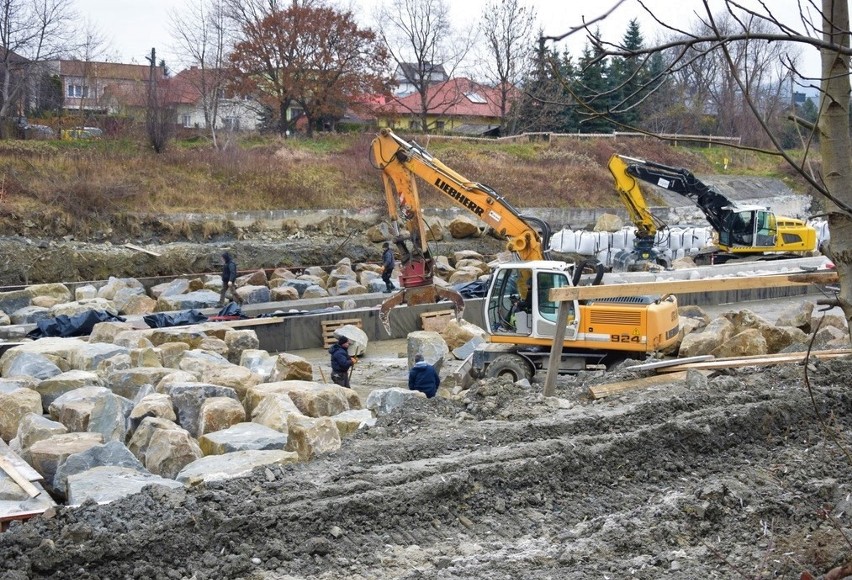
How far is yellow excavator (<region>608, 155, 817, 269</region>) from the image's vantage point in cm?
2420

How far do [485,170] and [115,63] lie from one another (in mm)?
23030

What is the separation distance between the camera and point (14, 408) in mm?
10562

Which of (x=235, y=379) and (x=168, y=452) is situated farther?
(x=235, y=379)

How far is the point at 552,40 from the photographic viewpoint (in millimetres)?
3168

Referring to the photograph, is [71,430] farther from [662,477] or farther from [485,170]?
[485,170]

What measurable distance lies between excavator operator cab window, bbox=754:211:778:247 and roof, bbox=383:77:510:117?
2837 centimetres

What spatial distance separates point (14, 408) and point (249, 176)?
24175mm

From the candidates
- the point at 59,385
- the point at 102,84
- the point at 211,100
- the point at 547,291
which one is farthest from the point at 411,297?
the point at 102,84

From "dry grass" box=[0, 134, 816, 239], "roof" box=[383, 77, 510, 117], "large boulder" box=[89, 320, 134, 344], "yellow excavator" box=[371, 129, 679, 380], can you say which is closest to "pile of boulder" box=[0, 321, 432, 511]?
"large boulder" box=[89, 320, 134, 344]

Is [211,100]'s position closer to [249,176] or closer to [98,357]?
[249,176]

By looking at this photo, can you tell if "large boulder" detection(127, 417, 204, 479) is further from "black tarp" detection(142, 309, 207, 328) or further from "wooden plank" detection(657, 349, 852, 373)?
"black tarp" detection(142, 309, 207, 328)

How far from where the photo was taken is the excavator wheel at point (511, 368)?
12.7 meters

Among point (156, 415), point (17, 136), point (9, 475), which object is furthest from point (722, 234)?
point (17, 136)

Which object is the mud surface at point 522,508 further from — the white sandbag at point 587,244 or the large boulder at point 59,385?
the white sandbag at point 587,244
